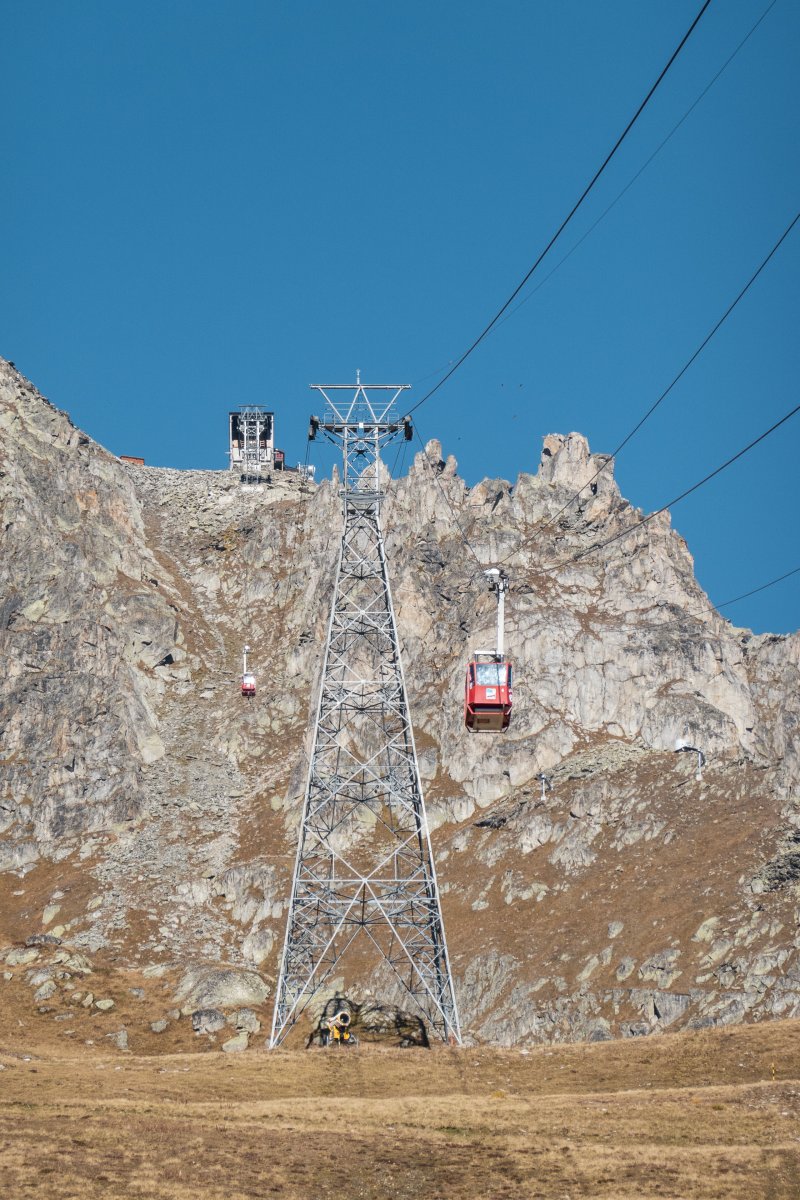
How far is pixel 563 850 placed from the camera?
→ 128 m

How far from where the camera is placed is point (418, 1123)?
53.2 m

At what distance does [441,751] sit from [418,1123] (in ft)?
311

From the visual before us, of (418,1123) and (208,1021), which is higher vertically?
(208,1021)

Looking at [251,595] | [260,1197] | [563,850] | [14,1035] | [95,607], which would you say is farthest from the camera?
[251,595]

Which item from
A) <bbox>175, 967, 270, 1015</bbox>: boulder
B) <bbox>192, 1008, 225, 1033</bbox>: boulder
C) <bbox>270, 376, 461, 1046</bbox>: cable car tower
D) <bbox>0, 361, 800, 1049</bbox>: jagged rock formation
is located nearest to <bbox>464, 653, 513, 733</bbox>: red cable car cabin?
<bbox>270, 376, 461, 1046</bbox>: cable car tower

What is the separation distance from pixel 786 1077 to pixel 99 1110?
27.4m

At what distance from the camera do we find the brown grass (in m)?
43.4

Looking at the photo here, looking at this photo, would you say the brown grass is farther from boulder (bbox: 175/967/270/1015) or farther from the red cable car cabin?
boulder (bbox: 175/967/270/1015)

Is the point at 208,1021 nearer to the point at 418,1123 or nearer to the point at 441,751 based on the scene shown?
the point at 441,751

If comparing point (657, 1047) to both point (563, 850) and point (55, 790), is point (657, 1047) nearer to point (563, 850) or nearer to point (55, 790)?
point (563, 850)

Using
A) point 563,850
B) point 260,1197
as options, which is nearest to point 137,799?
point 563,850

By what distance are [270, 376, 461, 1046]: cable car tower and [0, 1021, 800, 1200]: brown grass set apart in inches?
313

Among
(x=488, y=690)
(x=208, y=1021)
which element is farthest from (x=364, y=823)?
(x=488, y=690)

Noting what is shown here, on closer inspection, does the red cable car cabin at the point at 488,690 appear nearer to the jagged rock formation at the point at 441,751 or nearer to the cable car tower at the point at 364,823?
the cable car tower at the point at 364,823
